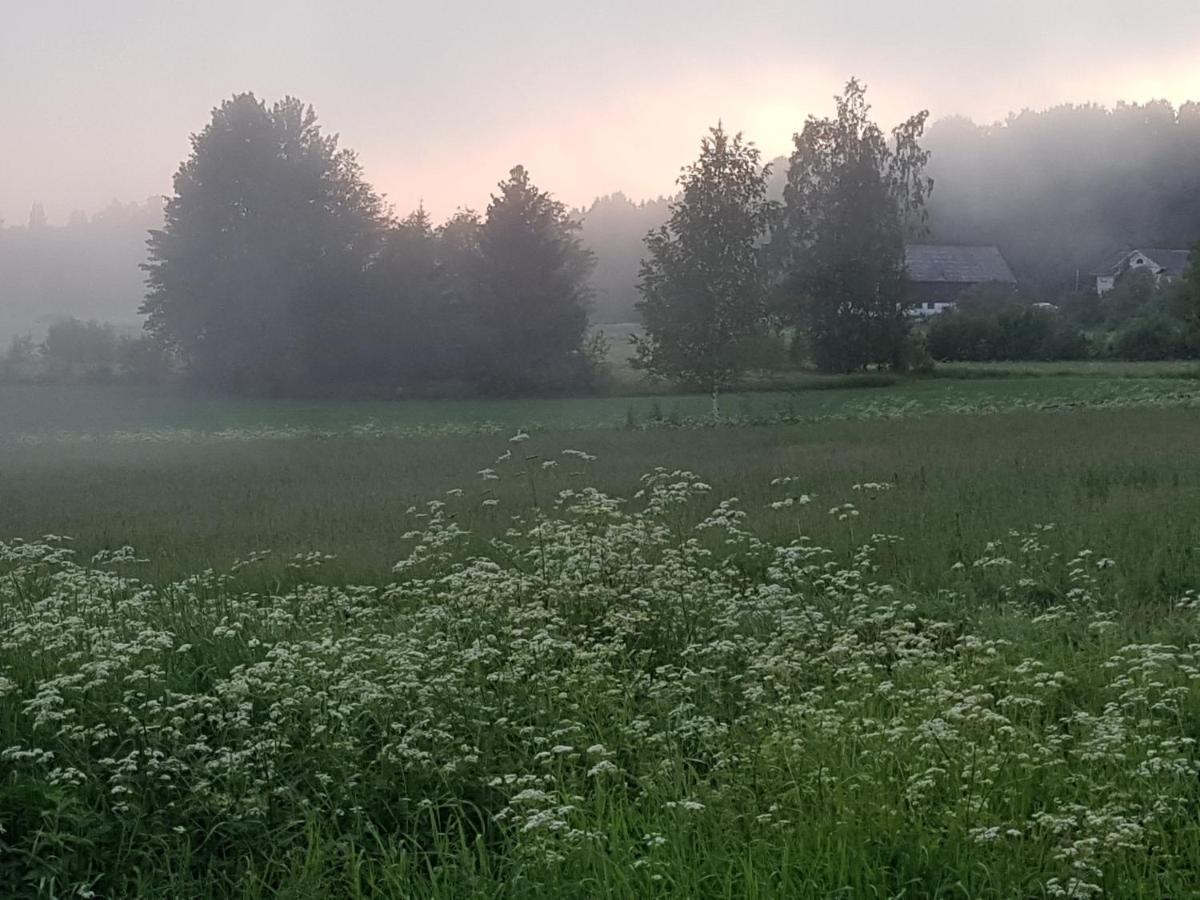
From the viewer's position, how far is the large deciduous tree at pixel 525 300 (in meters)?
52.8

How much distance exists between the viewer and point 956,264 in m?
97.4

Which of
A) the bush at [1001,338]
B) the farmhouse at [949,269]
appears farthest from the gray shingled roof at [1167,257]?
the bush at [1001,338]

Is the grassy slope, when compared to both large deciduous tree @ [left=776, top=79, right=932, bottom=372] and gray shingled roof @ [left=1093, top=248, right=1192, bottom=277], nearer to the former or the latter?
large deciduous tree @ [left=776, top=79, right=932, bottom=372]

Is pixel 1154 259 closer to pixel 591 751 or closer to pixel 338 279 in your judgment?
pixel 338 279

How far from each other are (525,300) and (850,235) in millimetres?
17055

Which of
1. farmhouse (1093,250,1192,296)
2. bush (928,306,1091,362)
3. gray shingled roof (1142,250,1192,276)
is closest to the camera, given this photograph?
bush (928,306,1091,362)

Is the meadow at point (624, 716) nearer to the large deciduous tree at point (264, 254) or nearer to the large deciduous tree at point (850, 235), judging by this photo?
the large deciduous tree at point (850, 235)

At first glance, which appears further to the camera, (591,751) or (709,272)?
(709,272)

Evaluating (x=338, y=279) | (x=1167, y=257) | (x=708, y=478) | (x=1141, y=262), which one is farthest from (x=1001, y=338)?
(x=708, y=478)

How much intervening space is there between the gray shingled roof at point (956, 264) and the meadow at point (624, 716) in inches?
3524

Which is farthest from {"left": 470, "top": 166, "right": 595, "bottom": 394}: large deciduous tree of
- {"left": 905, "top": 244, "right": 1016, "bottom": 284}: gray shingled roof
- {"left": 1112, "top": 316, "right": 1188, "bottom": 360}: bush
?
{"left": 905, "top": 244, "right": 1016, "bottom": 284}: gray shingled roof

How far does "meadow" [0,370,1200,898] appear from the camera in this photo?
4.11 m

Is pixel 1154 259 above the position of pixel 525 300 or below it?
above

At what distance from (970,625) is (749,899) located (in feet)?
13.8
